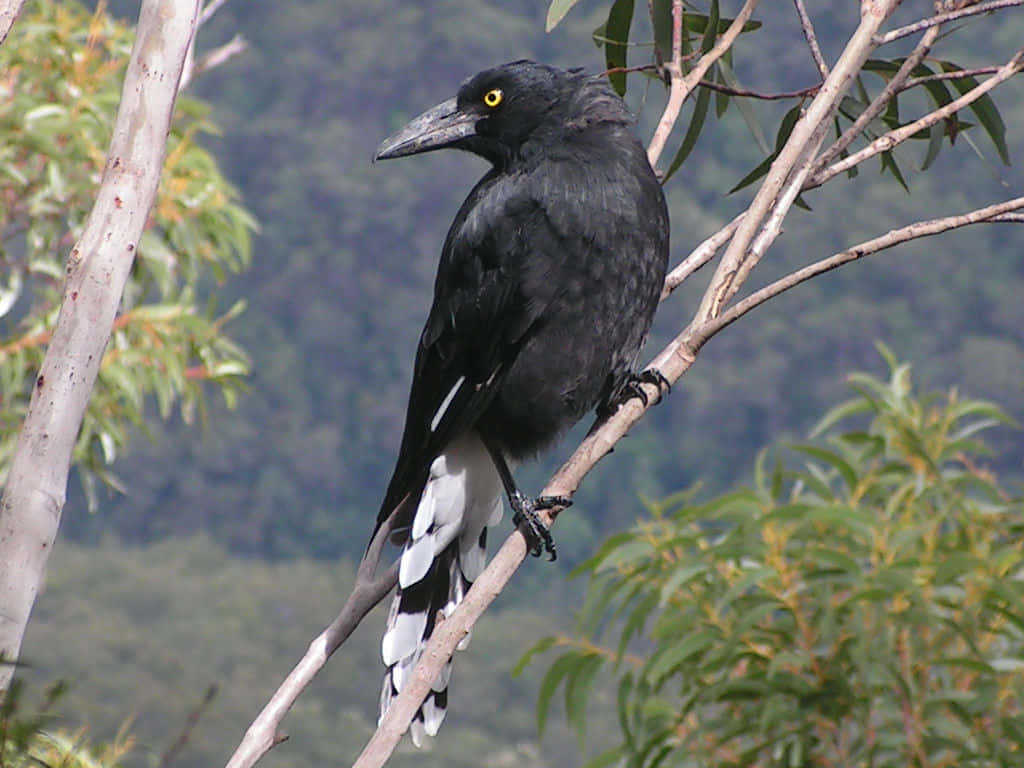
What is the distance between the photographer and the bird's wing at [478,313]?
71.6 inches

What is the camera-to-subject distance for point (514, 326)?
72.2 inches

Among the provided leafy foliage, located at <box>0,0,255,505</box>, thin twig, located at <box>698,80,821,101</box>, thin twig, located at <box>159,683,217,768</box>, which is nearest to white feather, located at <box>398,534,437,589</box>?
thin twig, located at <box>698,80,821,101</box>

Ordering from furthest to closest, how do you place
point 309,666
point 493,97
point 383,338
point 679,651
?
point 383,338 < point 679,651 < point 493,97 < point 309,666

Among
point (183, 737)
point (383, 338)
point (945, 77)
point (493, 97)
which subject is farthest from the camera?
point (383, 338)

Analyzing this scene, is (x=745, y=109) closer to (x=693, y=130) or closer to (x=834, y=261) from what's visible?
(x=693, y=130)

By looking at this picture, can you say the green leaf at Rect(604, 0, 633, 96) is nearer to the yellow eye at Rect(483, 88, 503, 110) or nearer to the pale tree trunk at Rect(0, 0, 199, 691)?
the yellow eye at Rect(483, 88, 503, 110)

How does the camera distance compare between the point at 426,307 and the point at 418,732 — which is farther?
the point at 426,307

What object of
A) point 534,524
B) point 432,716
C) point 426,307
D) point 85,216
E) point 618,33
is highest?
point 618,33

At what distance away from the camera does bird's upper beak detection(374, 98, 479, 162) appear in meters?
1.82

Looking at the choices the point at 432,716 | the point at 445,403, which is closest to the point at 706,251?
the point at 445,403

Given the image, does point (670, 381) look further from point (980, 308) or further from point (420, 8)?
point (420, 8)

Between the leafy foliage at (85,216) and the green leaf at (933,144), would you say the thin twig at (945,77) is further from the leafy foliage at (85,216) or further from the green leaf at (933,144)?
the leafy foliage at (85,216)

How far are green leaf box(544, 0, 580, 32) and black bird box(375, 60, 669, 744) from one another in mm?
329

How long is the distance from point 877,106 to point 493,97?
665 mm
